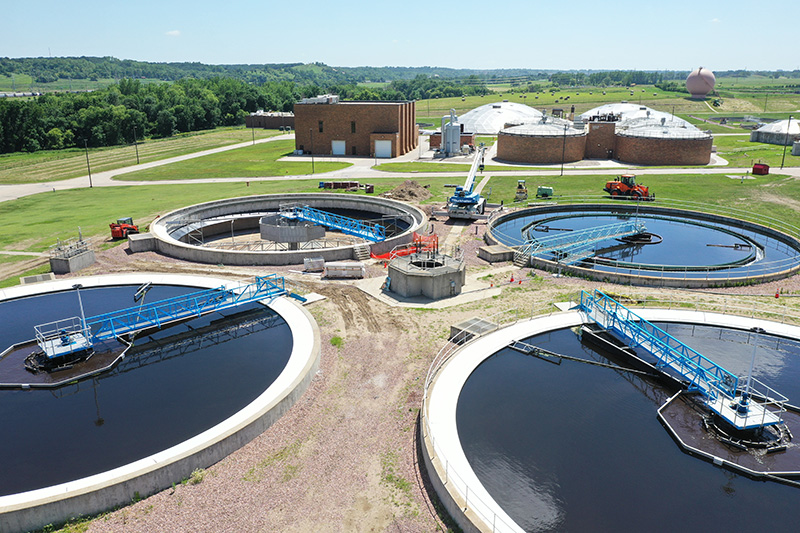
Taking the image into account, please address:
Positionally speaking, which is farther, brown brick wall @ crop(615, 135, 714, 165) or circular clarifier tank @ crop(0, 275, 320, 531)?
brown brick wall @ crop(615, 135, 714, 165)

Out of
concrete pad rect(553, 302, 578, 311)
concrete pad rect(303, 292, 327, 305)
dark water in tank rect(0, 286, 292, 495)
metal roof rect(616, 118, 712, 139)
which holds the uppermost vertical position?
metal roof rect(616, 118, 712, 139)

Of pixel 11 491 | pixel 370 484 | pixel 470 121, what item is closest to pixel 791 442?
pixel 370 484

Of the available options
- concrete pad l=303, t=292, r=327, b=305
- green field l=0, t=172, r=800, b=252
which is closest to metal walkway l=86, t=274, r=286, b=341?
concrete pad l=303, t=292, r=327, b=305

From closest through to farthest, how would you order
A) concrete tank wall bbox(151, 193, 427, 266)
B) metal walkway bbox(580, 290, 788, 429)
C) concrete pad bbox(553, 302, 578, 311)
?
metal walkway bbox(580, 290, 788, 429) < concrete pad bbox(553, 302, 578, 311) < concrete tank wall bbox(151, 193, 427, 266)

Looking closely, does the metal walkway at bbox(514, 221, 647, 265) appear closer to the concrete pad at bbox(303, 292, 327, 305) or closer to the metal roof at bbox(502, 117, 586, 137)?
the concrete pad at bbox(303, 292, 327, 305)

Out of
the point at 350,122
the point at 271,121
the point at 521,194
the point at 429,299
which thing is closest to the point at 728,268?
the point at 429,299

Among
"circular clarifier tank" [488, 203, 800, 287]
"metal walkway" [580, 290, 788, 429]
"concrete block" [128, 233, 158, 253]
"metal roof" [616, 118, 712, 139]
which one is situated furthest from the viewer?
"metal roof" [616, 118, 712, 139]
